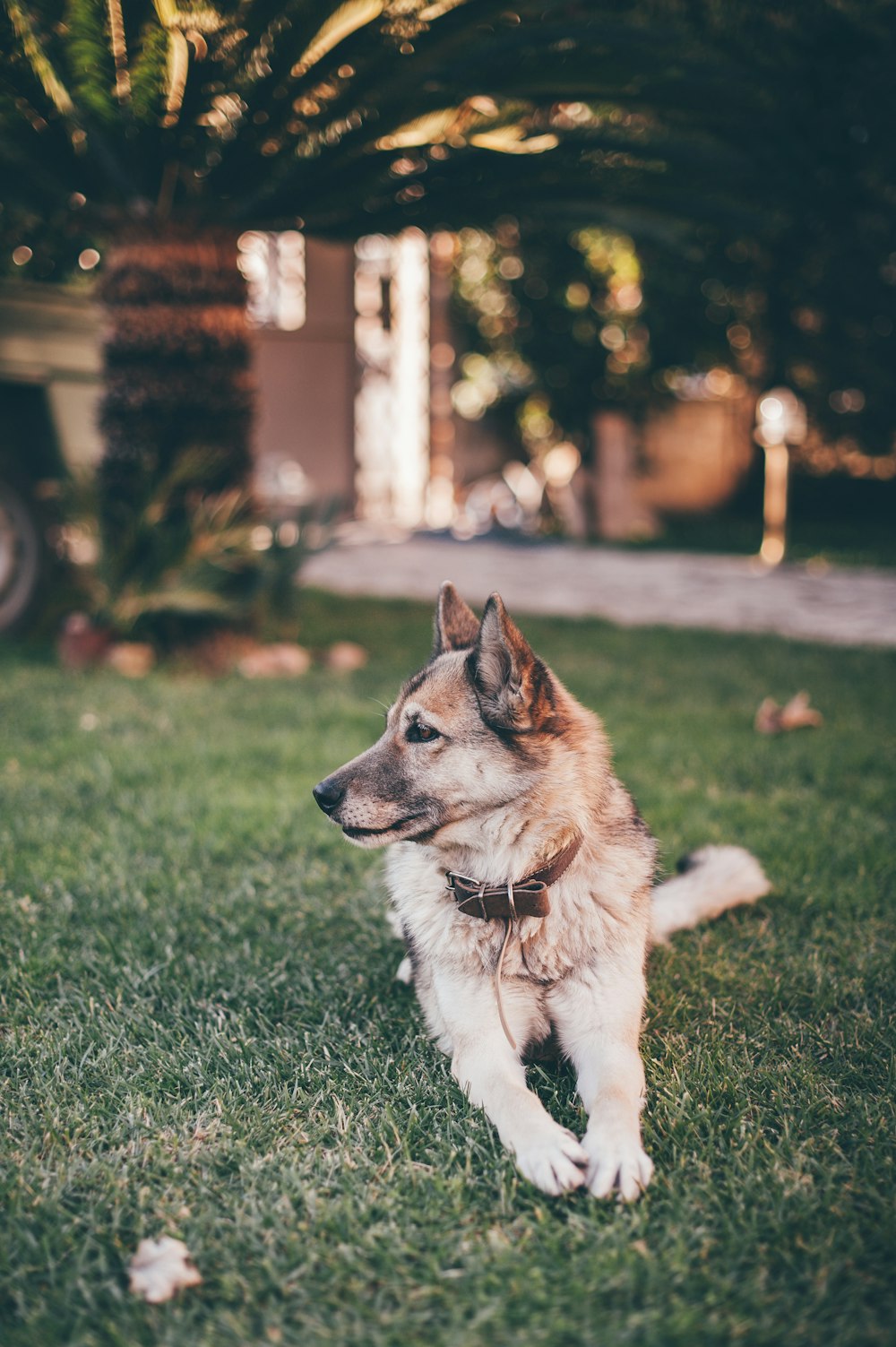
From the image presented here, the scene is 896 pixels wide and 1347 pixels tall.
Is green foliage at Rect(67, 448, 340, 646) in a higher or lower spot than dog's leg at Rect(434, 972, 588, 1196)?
higher

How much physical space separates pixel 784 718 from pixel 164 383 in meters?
3.79

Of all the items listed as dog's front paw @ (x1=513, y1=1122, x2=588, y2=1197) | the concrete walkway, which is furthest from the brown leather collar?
the concrete walkway

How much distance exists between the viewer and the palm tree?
524 cm

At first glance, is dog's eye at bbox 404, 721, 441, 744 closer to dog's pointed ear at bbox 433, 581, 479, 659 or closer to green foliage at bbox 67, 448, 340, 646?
dog's pointed ear at bbox 433, 581, 479, 659

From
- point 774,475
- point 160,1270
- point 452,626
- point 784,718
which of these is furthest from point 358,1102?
point 774,475

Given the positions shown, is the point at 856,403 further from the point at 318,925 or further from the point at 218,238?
the point at 318,925

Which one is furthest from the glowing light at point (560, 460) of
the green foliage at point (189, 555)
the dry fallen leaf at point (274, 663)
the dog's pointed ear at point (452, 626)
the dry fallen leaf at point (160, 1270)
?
the dry fallen leaf at point (160, 1270)

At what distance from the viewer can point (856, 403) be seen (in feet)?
54.2

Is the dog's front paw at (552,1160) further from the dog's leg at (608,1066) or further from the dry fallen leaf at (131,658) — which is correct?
the dry fallen leaf at (131,658)

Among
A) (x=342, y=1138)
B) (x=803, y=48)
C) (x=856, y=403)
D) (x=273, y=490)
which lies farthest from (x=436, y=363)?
(x=342, y=1138)

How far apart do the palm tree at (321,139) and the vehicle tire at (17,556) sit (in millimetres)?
760

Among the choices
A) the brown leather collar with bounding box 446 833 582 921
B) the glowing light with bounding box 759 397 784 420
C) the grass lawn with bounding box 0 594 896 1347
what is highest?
the glowing light with bounding box 759 397 784 420

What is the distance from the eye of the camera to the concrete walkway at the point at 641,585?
886 cm

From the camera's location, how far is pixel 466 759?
8.28 ft
